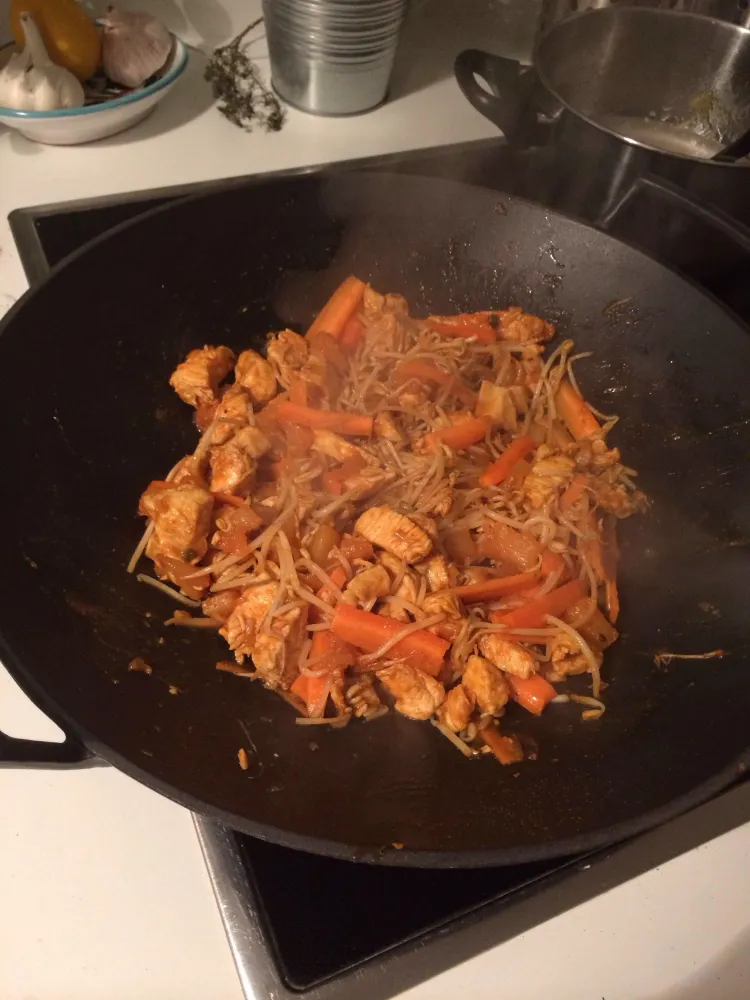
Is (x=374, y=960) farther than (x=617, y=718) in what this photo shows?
No

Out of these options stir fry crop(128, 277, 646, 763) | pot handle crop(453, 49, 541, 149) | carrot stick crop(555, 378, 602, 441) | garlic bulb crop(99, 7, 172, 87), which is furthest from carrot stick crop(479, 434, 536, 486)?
garlic bulb crop(99, 7, 172, 87)

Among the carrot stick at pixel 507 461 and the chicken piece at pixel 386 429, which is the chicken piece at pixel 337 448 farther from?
the carrot stick at pixel 507 461

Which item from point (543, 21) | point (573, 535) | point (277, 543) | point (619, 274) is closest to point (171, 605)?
point (277, 543)

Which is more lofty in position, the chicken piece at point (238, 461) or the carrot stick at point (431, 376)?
the chicken piece at point (238, 461)

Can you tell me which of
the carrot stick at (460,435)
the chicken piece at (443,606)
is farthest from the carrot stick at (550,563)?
the carrot stick at (460,435)

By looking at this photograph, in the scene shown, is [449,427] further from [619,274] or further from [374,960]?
A: [374,960]

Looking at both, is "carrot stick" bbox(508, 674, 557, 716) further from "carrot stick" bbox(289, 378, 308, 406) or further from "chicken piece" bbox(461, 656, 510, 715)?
"carrot stick" bbox(289, 378, 308, 406)
